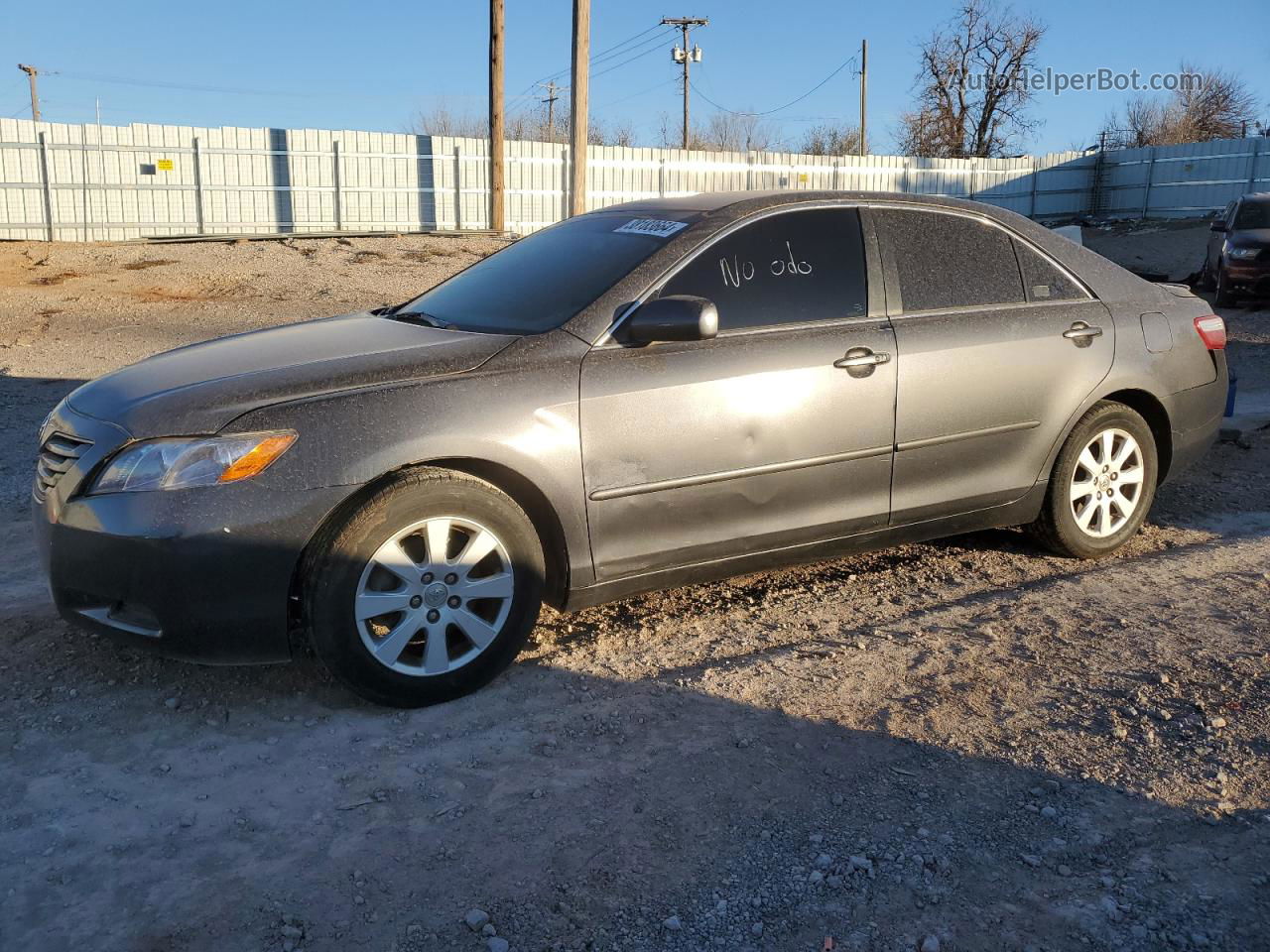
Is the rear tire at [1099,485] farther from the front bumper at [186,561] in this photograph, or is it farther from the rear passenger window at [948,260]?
the front bumper at [186,561]

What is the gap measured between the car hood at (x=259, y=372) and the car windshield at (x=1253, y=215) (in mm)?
15121

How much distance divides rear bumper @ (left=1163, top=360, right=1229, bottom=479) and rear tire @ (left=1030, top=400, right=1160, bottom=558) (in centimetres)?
14

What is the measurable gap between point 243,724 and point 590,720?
1.10 m

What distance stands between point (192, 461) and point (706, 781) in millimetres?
1800

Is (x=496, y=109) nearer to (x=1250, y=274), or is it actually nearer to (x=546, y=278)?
(x=1250, y=274)

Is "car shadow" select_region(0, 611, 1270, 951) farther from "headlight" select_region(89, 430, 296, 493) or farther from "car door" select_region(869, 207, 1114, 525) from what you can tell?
"car door" select_region(869, 207, 1114, 525)

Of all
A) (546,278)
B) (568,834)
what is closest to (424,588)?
(568,834)

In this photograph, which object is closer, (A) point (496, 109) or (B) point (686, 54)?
(A) point (496, 109)

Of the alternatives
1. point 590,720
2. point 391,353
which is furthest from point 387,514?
point 590,720

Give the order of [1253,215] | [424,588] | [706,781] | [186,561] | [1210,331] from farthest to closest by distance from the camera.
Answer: [1253,215]
[1210,331]
[424,588]
[186,561]
[706,781]

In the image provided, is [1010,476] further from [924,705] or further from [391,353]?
[391,353]

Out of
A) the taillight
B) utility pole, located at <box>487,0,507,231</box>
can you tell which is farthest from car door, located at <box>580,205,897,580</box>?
utility pole, located at <box>487,0,507,231</box>

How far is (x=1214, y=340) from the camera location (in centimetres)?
548

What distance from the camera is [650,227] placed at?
14.9ft
